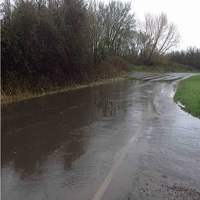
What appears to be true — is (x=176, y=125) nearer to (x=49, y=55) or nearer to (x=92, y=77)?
(x=49, y=55)

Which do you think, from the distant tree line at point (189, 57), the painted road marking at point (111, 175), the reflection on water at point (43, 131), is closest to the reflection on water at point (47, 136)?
the reflection on water at point (43, 131)

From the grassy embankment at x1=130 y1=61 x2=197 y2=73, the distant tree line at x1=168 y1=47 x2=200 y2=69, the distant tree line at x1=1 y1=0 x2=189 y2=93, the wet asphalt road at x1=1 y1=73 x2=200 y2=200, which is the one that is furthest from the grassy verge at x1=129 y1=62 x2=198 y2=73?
the wet asphalt road at x1=1 y1=73 x2=200 y2=200

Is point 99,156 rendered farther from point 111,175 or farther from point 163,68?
point 163,68

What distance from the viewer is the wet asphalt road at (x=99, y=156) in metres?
3.98

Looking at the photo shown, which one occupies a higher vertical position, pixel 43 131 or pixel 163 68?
pixel 163 68

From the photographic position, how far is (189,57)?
70.0 m

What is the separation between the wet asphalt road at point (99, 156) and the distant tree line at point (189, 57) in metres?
65.3

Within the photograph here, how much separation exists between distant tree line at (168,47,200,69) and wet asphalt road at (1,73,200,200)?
2570 inches

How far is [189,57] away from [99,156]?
71801 mm

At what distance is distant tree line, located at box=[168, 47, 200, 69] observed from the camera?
68.8 m

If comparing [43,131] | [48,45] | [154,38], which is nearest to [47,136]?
[43,131]

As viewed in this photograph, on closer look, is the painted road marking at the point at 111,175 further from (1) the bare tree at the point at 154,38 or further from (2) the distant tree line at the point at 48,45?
(1) the bare tree at the point at 154,38

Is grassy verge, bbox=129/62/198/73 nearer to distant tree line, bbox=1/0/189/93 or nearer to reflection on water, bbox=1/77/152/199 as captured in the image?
distant tree line, bbox=1/0/189/93

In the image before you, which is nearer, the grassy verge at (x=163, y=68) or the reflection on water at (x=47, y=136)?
the reflection on water at (x=47, y=136)
